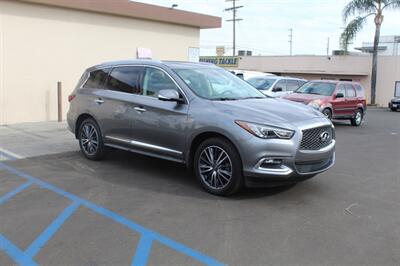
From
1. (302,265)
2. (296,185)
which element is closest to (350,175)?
(296,185)

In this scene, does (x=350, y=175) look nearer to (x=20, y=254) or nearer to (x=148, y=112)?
(x=148, y=112)

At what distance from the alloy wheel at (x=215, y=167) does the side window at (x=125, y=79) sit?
70.9 inches

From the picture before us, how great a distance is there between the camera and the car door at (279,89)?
1703cm

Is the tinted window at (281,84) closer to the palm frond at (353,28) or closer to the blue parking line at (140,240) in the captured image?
the blue parking line at (140,240)

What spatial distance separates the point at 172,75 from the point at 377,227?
3506 mm

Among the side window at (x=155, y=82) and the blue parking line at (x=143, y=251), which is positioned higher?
the side window at (x=155, y=82)

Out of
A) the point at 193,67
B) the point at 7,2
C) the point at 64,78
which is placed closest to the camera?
the point at 193,67

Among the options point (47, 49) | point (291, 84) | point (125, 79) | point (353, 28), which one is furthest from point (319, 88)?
point (353, 28)

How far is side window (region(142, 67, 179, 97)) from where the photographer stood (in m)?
6.96

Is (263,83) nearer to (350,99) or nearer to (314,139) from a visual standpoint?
(350,99)

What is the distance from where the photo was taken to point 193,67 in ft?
24.2

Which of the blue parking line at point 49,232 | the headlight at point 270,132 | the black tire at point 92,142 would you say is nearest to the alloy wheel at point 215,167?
the headlight at point 270,132

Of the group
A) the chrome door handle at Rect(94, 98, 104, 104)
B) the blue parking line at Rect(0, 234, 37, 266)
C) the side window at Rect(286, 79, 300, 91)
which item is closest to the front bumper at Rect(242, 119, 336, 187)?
the blue parking line at Rect(0, 234, 37, 266)

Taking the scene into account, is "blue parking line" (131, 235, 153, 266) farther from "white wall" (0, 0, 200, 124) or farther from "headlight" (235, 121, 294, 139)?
"white wall" (0, 0, 200, 124)
